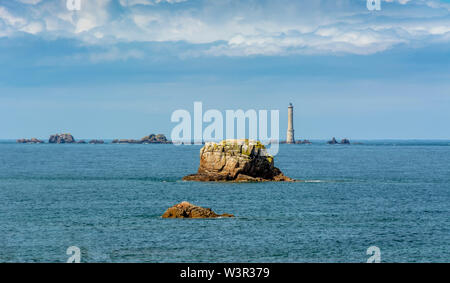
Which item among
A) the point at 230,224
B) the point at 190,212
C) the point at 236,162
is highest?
the point at 236,162

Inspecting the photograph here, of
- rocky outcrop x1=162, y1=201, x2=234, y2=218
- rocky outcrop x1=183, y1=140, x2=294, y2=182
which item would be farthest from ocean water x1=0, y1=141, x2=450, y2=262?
rocky outcrop x1=183, y1=140, x2=294, y2=182

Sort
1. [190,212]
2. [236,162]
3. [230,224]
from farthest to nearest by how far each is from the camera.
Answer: [236,162], [190,212], [230,224]

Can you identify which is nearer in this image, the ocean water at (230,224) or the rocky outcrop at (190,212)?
the ocean water at (230,224)

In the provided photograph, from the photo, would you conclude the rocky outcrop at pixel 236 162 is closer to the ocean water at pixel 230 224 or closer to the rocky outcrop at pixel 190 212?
the ocean water at pixel 230 224

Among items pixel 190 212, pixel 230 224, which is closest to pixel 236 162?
pixel 190 212

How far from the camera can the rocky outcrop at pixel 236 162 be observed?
86.7 metres

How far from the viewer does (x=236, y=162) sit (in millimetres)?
87688

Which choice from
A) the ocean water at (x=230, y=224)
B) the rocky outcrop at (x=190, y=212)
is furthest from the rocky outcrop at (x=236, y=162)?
the rocky outcrop at (x=190, y=212)

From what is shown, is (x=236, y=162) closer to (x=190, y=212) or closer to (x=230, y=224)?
(x=190, y=212)

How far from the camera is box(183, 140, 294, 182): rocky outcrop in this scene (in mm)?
86688

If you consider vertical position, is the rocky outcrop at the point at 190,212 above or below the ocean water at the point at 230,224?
above

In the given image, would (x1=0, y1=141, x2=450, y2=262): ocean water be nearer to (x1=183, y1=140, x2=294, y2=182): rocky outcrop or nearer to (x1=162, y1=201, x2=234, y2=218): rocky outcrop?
(x1=162, y1=201, x2=234, y2=218): rocky outcrop
